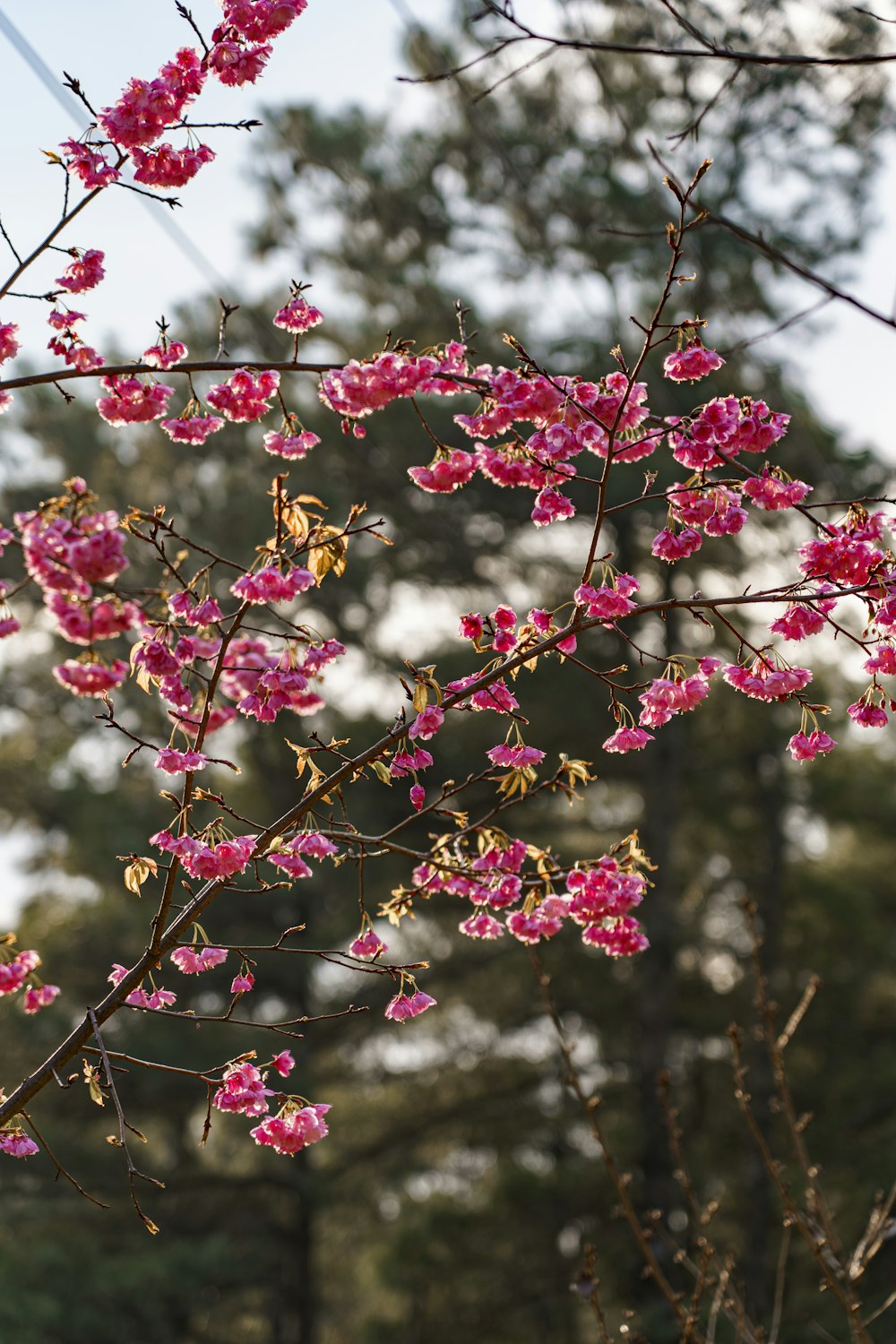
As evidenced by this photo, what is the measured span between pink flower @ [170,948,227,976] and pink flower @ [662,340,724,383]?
1.44m

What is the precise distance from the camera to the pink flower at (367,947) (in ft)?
7.91

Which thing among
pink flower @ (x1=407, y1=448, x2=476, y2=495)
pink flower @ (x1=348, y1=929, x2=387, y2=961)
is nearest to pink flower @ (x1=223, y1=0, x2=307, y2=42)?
pink flower @ (x1=407, y1=448, x2=476, y2=495)

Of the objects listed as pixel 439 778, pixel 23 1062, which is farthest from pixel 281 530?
pixel 439 778

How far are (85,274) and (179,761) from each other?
97cm

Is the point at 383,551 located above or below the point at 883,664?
above

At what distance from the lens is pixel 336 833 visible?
229 centimetres

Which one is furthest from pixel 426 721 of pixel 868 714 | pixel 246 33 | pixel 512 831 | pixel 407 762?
pixel 512 831

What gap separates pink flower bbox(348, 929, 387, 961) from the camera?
7.91ft

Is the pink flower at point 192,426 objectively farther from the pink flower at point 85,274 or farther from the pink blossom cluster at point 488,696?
the pink blossom cluster at point 488,696

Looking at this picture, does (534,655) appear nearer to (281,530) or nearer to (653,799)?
(281,530)

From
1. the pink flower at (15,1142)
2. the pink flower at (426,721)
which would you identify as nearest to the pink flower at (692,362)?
the pink flower at (426,721)

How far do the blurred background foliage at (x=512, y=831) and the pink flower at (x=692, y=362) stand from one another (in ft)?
16.6

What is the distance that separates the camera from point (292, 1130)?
218 centimetres

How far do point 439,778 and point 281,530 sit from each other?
803cm
